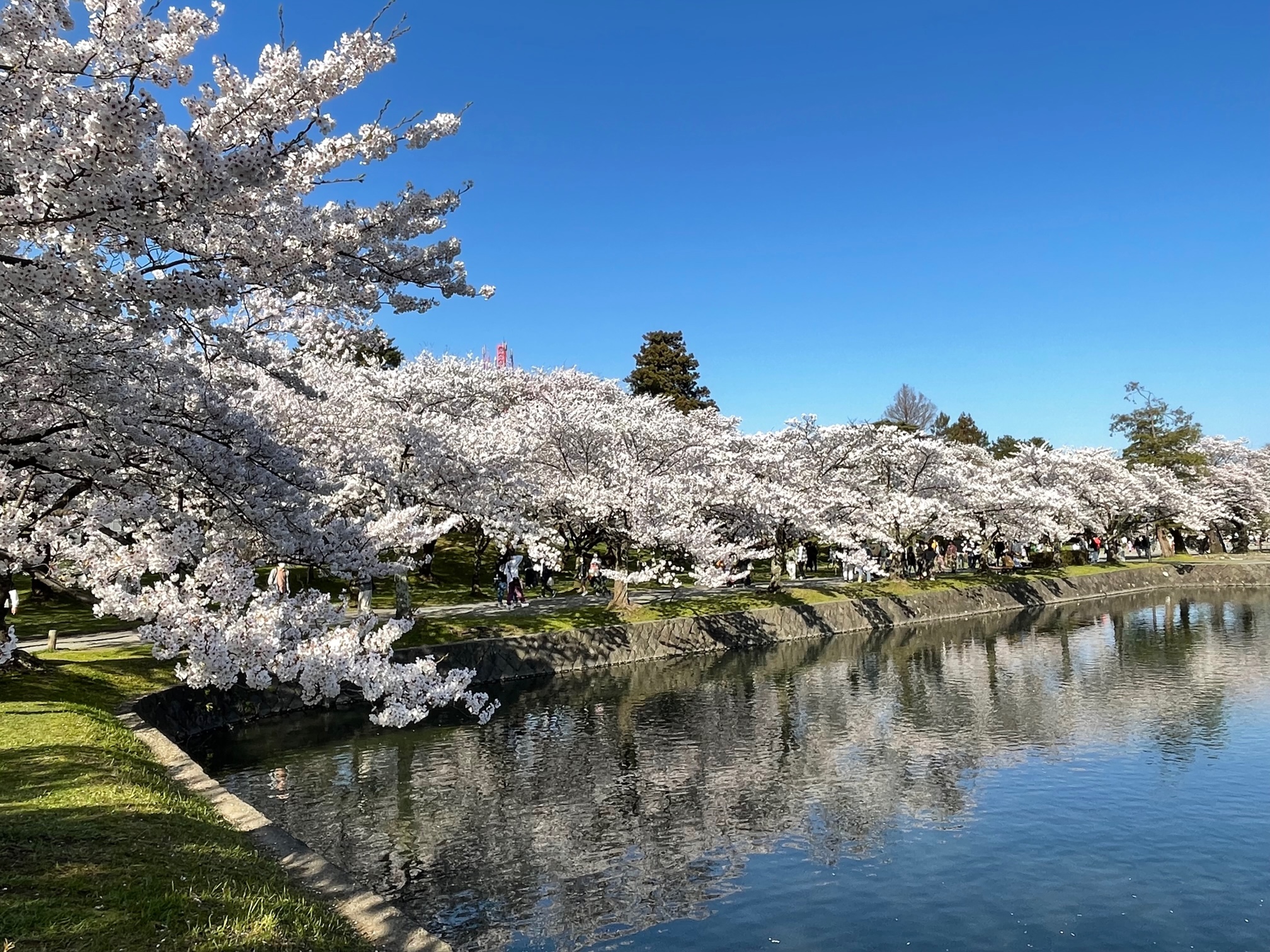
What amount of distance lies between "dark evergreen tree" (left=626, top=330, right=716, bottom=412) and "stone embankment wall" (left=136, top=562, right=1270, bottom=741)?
34.6m

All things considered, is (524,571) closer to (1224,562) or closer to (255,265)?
(255,265)

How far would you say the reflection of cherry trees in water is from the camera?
12.8m

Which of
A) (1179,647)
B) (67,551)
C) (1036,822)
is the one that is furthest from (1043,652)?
(67,551)

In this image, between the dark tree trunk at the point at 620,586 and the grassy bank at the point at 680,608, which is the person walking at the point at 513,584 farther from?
the dark tree trunk at the point at 620,586

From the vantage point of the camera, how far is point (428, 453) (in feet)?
87.1

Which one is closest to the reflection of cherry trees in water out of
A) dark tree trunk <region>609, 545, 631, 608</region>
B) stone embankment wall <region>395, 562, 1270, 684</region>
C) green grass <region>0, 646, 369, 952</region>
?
stone embankment wall <region>395, 562, 1270, 684</region>

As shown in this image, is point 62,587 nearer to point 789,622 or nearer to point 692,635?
point 692,635

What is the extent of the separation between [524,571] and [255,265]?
1404 inches

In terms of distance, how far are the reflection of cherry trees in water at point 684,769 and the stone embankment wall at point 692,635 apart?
1560 mm

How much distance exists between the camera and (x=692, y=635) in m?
34.4

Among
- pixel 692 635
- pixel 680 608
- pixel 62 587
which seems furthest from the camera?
pixel 680 608

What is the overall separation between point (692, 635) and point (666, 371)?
46.7m

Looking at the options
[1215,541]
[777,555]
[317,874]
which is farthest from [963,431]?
[317,874]

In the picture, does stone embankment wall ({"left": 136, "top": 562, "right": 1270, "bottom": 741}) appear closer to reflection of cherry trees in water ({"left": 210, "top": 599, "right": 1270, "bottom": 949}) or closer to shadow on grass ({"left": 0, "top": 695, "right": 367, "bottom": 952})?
reflection of cherry trees in water ({"left": 210, "top": 599, "right": 1270, "bottom": 949})
